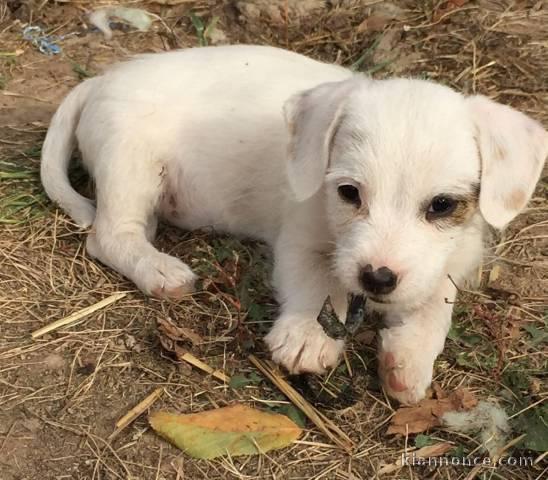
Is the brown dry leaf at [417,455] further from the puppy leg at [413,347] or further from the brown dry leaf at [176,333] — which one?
the brown dry leaf at [176,333]

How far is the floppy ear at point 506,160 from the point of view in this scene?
3.24 m

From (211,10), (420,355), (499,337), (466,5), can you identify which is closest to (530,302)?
(499,337)

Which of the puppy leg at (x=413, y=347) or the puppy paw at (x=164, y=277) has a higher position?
the puppy leg at (x=413, y=347)

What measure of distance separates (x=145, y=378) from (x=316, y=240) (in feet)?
3.33

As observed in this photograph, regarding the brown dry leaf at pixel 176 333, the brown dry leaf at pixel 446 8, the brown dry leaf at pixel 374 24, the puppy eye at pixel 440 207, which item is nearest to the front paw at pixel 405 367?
the puppy eye at pixel 440 207

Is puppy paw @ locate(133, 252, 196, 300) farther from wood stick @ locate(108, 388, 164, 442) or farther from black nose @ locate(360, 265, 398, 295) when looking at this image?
black nose @ locate(360, 265, 398, 295)

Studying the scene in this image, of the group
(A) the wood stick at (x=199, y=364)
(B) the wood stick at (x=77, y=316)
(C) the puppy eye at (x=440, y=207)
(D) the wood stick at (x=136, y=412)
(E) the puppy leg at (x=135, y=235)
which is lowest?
(B) the wood stick at (x=77, y=316)

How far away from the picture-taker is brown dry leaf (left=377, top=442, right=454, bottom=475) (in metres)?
3.05

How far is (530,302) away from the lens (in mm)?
3941

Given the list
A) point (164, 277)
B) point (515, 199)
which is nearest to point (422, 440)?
point (515, 199)

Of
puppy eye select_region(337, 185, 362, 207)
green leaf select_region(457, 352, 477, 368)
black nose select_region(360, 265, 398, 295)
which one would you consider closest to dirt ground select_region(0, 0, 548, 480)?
green leaf select_region(457, 352, 477, 368)

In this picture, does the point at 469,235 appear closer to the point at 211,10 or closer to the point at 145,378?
the point at 145,378

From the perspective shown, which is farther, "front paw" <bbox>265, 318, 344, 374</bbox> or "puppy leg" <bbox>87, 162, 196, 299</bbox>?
"puppy leg" <bbox>87, 162, 196, 299</bbox>

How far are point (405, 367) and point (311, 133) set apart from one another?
3.45ft
